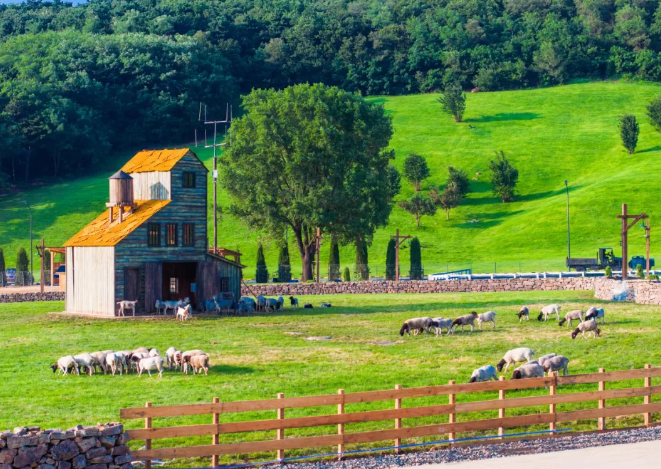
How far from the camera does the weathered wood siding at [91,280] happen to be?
5256cm

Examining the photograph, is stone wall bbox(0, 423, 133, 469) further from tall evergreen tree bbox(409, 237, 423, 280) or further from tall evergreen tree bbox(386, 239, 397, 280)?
tall evergreen tree bbox(386, 239, 397, 280)

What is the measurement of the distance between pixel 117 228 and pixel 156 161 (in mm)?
5284

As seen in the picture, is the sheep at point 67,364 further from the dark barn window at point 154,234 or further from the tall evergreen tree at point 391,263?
the tall evergreen tree at point 391,263

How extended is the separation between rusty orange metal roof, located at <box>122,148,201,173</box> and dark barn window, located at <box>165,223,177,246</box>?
3.20 meters

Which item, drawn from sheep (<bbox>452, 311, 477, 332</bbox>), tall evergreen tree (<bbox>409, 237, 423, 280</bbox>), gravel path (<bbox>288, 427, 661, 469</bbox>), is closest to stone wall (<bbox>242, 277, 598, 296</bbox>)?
tall evergreen tree (<bbox>409, 237, 423, 280</bbox>)

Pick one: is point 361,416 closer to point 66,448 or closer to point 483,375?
point 66,448

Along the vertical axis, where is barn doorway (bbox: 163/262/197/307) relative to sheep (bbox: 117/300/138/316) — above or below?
above

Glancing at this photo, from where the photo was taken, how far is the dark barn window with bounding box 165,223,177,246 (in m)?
54.4

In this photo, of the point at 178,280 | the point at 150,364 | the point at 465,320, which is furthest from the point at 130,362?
the point at 178,280

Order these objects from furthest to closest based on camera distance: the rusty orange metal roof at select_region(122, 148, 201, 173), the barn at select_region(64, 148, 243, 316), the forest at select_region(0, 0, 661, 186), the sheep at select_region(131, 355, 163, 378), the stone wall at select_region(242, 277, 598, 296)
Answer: the forest at select_region(0, 0, 661, 186)
the stone wall at select_region(242, 277, 598, 296)
the rusty orange metal roof at select_region(122, 148, 201, 173)
the barn at select_region(64, 148, 243, 316)
the sheep at select_region(131, 355, 163, 378)

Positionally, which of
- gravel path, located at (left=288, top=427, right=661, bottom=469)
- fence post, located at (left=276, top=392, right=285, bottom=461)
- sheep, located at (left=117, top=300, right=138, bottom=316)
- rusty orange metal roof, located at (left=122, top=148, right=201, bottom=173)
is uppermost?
rusty orange metal roof, located at (left=122, top=148, right=201, bottom=173)

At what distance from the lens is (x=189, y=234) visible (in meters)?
55.4

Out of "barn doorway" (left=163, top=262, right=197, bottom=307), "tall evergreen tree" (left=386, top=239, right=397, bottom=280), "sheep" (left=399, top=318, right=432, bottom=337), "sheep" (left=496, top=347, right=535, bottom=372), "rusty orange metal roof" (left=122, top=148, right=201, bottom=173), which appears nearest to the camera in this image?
"sheep" (left=496, top=347, right=535, bottom=372)

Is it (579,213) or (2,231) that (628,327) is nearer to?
(579,213)
